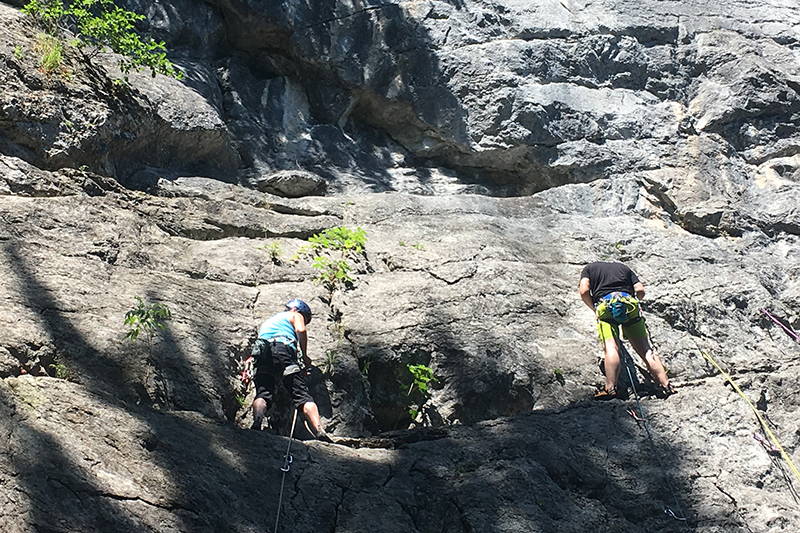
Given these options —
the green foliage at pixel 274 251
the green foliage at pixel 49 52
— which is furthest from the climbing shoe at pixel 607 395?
the green foliage at pixel 49 52

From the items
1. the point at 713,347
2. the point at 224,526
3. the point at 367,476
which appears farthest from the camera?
the point at 713,347

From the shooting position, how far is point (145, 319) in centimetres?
571

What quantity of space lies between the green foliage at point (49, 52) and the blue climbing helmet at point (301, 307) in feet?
11.9

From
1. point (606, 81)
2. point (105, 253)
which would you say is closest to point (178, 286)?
point (105, 253)

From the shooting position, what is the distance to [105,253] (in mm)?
6609

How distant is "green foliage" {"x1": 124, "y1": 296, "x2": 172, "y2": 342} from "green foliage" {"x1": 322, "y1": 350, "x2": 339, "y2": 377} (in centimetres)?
128

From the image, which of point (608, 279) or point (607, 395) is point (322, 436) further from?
point (608, 279)

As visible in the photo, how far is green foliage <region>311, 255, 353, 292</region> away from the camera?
7.40 m

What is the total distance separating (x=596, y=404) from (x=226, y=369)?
9.34 feet

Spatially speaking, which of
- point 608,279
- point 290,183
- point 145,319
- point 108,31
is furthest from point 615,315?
point 108,31

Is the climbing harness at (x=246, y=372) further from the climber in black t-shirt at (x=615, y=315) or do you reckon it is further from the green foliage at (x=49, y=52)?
the green foliage at (x=49, y=52)

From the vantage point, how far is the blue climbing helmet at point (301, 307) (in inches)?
251

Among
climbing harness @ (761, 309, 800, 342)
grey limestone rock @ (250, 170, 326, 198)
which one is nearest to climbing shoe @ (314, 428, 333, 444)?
grey limestone rock @ (250, 170, 326, 198)

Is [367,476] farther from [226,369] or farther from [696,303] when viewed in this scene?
[696,303]
